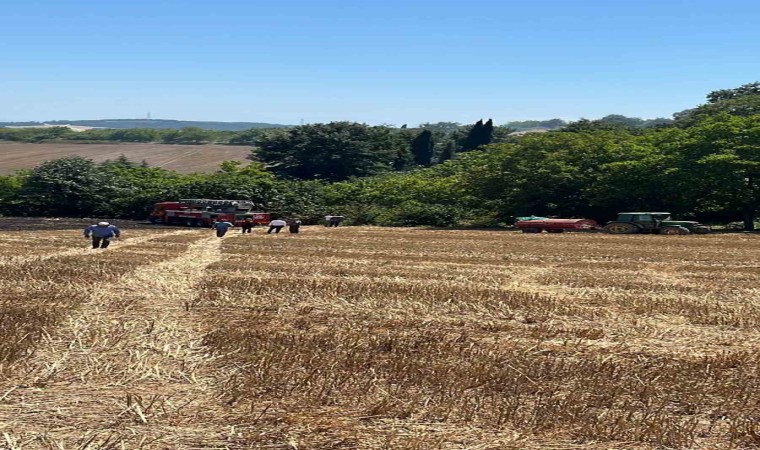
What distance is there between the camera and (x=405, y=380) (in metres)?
9.46

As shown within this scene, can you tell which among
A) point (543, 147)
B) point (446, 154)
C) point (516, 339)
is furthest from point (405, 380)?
point (446, 154)

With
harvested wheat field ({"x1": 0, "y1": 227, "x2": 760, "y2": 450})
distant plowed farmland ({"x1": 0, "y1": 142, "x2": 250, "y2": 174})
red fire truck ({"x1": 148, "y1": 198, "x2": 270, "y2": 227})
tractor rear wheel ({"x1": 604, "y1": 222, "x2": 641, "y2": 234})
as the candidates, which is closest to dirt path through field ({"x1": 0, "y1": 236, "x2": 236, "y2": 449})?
harvested wheat field ({"x1": 0, "y1": 227, "x2": 760, "y2": 450})

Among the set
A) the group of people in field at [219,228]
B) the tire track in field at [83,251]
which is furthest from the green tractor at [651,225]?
the tire track in field at [83,251]

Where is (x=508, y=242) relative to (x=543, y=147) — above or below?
below

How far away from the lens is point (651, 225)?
3912 centimetres

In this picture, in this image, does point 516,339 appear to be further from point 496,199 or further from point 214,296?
point 496,199

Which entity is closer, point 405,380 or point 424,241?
point 405,380

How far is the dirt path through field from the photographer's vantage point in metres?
7.45

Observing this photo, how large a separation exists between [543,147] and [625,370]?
4176 cm

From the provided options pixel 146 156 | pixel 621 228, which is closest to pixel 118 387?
pixel 621 228

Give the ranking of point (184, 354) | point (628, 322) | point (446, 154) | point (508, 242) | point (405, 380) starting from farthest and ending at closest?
point (446, 154) → point (508, 242) → point (628, 322) → point (184, 354) → point (405, 380)

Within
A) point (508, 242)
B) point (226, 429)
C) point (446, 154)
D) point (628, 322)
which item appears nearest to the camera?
→ point (226, 429)

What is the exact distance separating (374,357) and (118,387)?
357cm

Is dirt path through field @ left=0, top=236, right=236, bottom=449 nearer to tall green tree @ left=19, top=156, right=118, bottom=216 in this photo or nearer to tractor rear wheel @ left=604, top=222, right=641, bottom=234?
tractor rear wheel @ left=604, top=222, right=641, bottom=234
